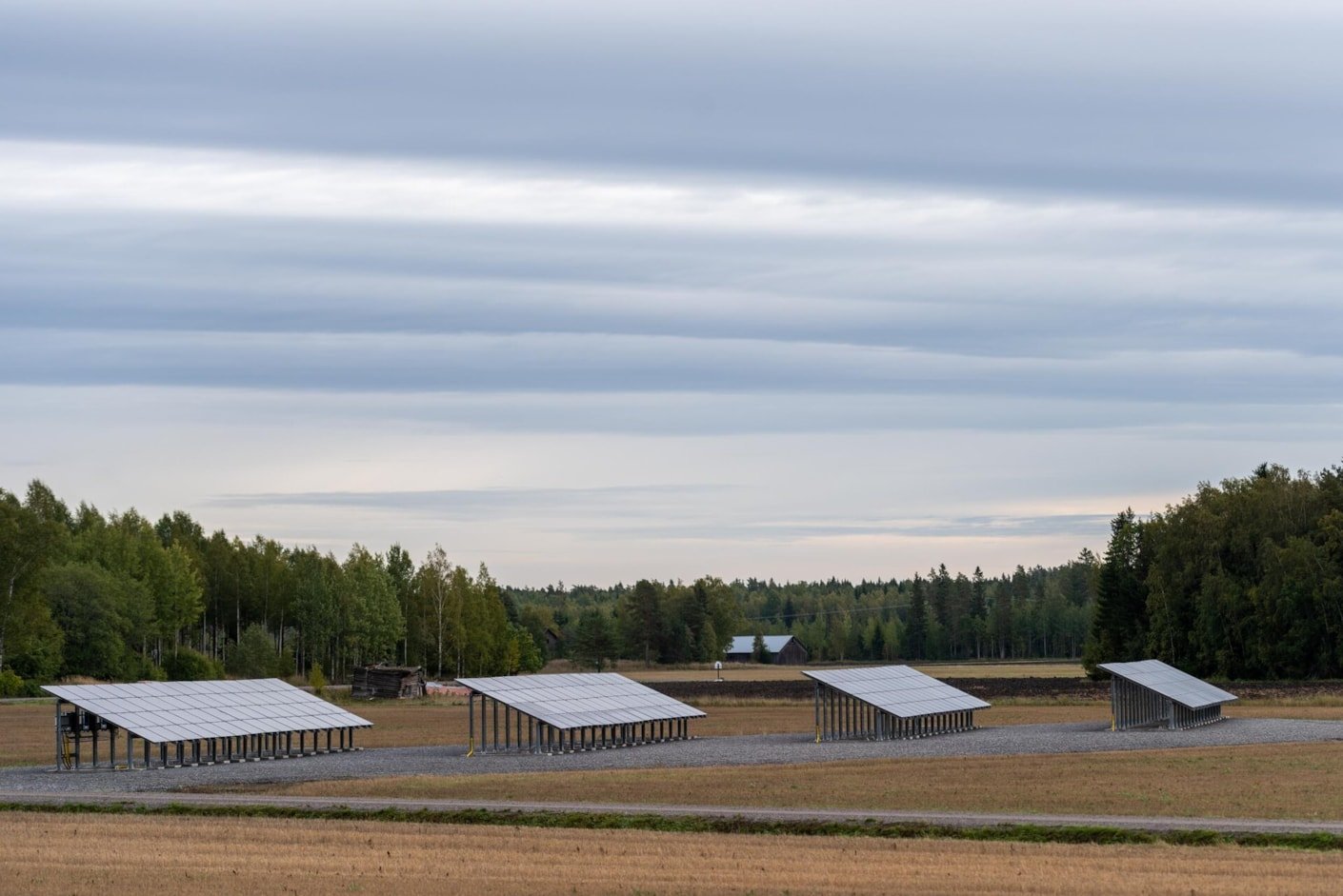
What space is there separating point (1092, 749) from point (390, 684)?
59360mm

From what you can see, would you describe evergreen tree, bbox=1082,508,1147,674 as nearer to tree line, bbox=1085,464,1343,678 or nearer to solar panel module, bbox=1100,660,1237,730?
tree line, bbox=1085,464,1343,678

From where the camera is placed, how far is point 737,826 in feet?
105

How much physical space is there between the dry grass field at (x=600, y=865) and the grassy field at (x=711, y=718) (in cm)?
2568

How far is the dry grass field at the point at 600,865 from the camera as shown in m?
24.6

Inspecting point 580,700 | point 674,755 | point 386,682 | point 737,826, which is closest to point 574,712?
point 580,700

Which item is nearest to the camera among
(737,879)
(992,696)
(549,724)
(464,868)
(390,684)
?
(737,879)

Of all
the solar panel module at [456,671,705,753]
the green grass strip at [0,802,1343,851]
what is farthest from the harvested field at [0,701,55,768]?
the green grass strip at [0,802,1343,851]

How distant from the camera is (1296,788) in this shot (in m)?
37.1

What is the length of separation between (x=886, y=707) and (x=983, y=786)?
2042 centimetres

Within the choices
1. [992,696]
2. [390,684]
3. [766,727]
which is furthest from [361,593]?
[766,727]

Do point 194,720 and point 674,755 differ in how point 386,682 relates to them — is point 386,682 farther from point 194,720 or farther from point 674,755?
point 674,755

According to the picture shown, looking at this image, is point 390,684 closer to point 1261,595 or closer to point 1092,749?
point 1261,595

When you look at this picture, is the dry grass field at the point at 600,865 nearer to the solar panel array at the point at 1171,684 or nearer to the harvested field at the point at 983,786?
the harvested field at the point at 983,786

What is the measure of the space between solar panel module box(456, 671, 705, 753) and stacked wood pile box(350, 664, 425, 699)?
3605cm
